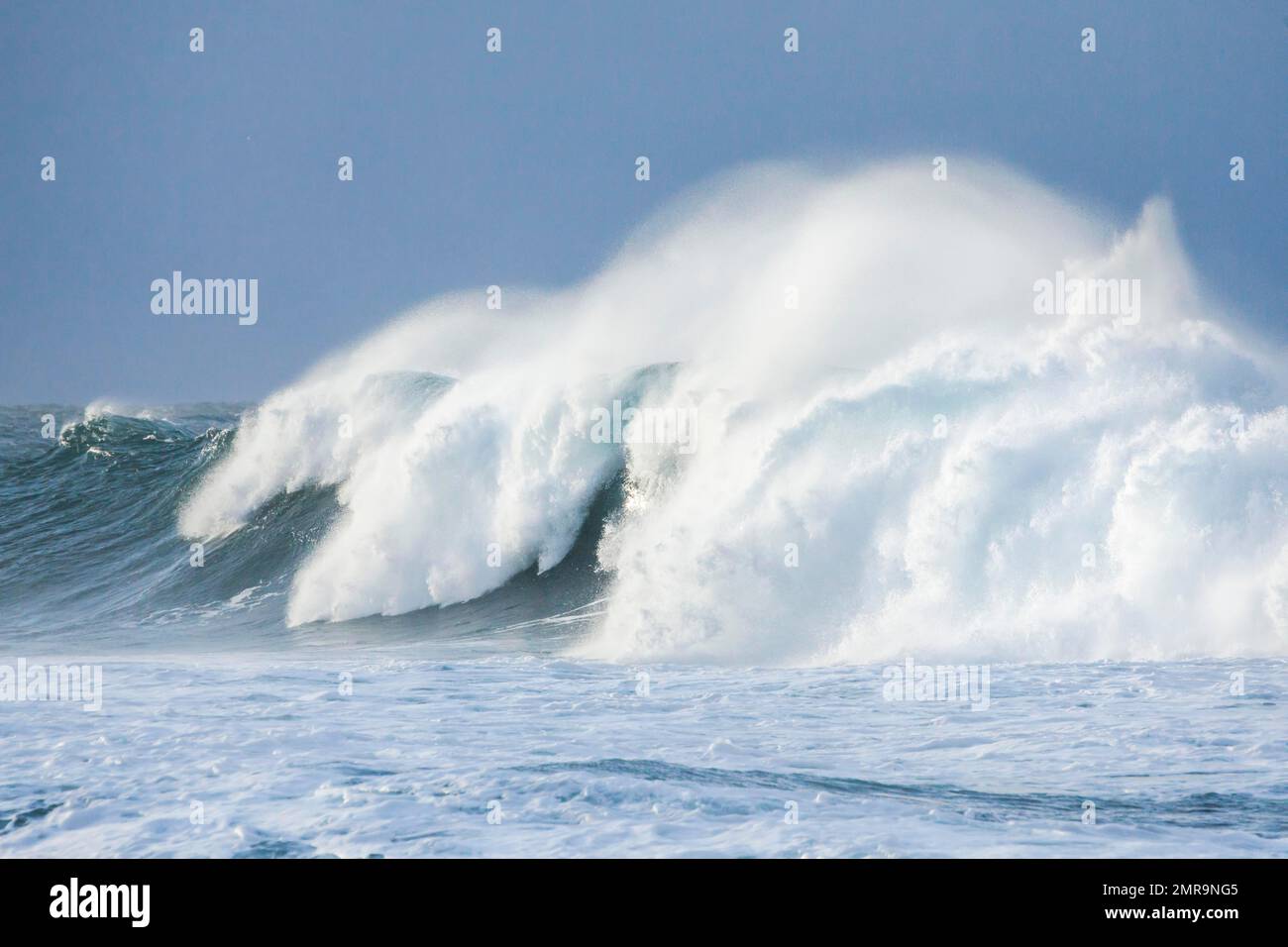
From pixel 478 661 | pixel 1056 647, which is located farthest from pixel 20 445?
pixel 1056 647

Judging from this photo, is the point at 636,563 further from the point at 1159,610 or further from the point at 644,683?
the point at 1159,610

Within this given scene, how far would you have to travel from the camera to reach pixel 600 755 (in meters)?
8.18

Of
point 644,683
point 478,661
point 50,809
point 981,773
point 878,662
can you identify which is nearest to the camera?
point 50,809

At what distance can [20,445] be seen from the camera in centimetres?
3119

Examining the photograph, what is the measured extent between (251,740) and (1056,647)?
783 centimetres

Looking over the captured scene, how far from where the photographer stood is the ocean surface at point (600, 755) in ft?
21.3

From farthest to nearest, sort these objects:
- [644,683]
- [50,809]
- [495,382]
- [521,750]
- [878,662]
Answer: [495,382], [878,662], [644,683], [521,750], [50,809]

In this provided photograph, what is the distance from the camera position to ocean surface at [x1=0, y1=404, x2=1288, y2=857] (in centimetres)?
648

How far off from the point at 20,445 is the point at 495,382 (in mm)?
17849

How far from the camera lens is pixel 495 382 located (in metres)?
19.9

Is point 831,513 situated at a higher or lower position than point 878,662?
higher
